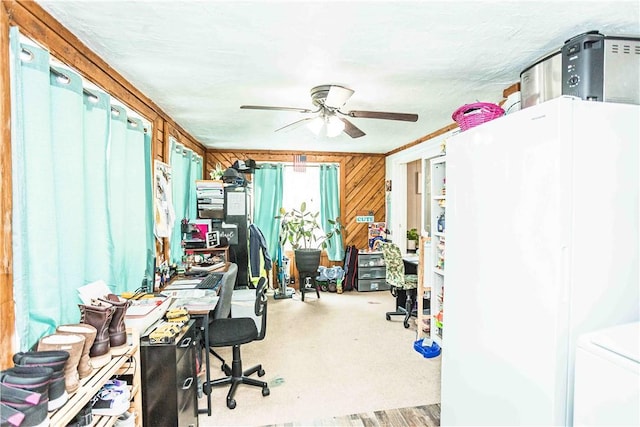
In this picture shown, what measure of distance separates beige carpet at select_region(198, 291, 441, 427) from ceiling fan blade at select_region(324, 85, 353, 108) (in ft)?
6.80

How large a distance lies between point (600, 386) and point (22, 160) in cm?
217

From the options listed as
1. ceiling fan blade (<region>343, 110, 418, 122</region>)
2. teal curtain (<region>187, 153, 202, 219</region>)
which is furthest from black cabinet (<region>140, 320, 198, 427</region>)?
teal curtain (<region>187, 153, 202, 219</region>)

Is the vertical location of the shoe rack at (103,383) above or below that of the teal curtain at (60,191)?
below

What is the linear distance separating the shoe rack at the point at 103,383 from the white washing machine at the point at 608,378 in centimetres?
169

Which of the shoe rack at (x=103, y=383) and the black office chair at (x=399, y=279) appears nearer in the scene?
the shoe rack at (x=103, y=383)

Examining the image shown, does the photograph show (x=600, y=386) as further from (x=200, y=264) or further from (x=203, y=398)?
(x=200, y=264)

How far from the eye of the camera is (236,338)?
8.13 ft

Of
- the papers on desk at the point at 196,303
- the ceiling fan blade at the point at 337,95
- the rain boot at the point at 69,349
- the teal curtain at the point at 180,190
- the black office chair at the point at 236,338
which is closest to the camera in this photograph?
the rain boot at the point at 69,349

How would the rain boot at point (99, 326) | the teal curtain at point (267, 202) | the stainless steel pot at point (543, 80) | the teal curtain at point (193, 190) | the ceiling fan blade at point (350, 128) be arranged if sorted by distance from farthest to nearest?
the teal curtain at point (267, 202)
the teal curtain at point (193, 190)
the ceiling fan blade at point (350, 128)
the stainless steel pot at point (543, 80)
the rain boot at point (99, 326)

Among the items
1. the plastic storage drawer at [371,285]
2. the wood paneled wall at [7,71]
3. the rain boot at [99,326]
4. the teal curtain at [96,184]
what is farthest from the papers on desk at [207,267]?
the plastic storage drawer at [371,285]

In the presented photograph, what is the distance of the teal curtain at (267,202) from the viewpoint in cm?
554

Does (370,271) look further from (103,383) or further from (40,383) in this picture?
(40,383)

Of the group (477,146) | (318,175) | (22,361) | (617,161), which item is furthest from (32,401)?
(318,175)

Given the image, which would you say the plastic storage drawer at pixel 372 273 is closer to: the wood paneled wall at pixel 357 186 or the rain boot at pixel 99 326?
the wood paneled wall at pixel 357 186
